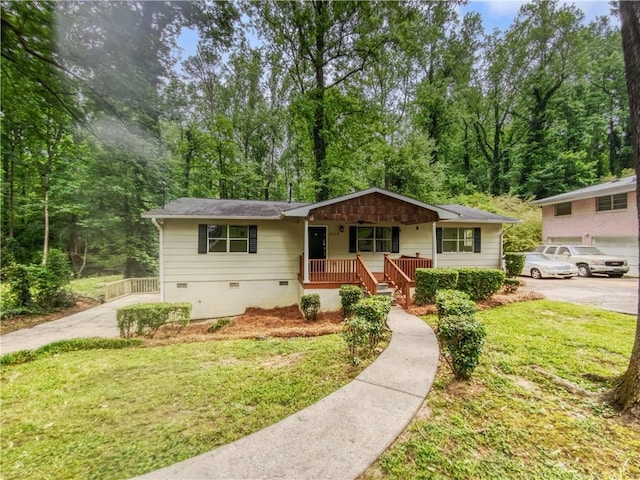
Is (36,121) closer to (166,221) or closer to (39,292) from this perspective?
(166,221)

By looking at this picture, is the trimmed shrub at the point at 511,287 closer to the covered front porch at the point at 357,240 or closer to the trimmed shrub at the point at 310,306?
the covered front porch at the point at 357,240

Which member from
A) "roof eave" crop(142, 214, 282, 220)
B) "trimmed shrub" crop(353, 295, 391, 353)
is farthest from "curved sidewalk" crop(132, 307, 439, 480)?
"roof eave" crop(142, 214, 282, 220)

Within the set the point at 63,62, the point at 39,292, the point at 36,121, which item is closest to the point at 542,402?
the point at 63,62

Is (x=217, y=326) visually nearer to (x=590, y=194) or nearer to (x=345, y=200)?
(x=345, y=200)

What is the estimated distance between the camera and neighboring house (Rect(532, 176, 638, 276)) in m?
14.4

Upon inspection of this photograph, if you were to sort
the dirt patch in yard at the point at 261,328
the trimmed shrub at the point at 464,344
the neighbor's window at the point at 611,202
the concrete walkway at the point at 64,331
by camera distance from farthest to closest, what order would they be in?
the neighbor's window at the point at 611,202 < the concrete walkway at the point at 64,331 < the dirt patch in yard at the point at 261,328 < the trimmed shrub at the point at 464,344

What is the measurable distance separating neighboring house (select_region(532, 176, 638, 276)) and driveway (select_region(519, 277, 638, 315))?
4.53m

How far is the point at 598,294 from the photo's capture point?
949 cm

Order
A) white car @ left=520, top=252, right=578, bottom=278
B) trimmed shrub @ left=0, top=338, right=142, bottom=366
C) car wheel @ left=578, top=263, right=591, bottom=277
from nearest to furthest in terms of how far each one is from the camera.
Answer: trimmed shrub @ left=0, top=338, right=142, bottom=366
white car @ left=520, top=252, right=578, bottom=278
car wheel @ left=578, top=263, right=591, bottom=277

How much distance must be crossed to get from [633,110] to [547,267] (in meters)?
14.0

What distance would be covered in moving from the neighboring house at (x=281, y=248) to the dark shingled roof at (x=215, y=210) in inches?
1.3

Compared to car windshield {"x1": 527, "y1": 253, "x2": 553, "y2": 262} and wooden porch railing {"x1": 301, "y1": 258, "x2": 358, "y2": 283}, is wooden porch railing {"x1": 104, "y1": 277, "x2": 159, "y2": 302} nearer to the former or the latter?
wooden porch railing {"x1": 301, "y1": 258, "x2": 358, "y2": 283}

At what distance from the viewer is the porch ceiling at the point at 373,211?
8570 mm

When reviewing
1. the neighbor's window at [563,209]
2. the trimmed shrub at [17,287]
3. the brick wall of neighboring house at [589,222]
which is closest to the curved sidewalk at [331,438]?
the trimmed shrub at [17,287]
